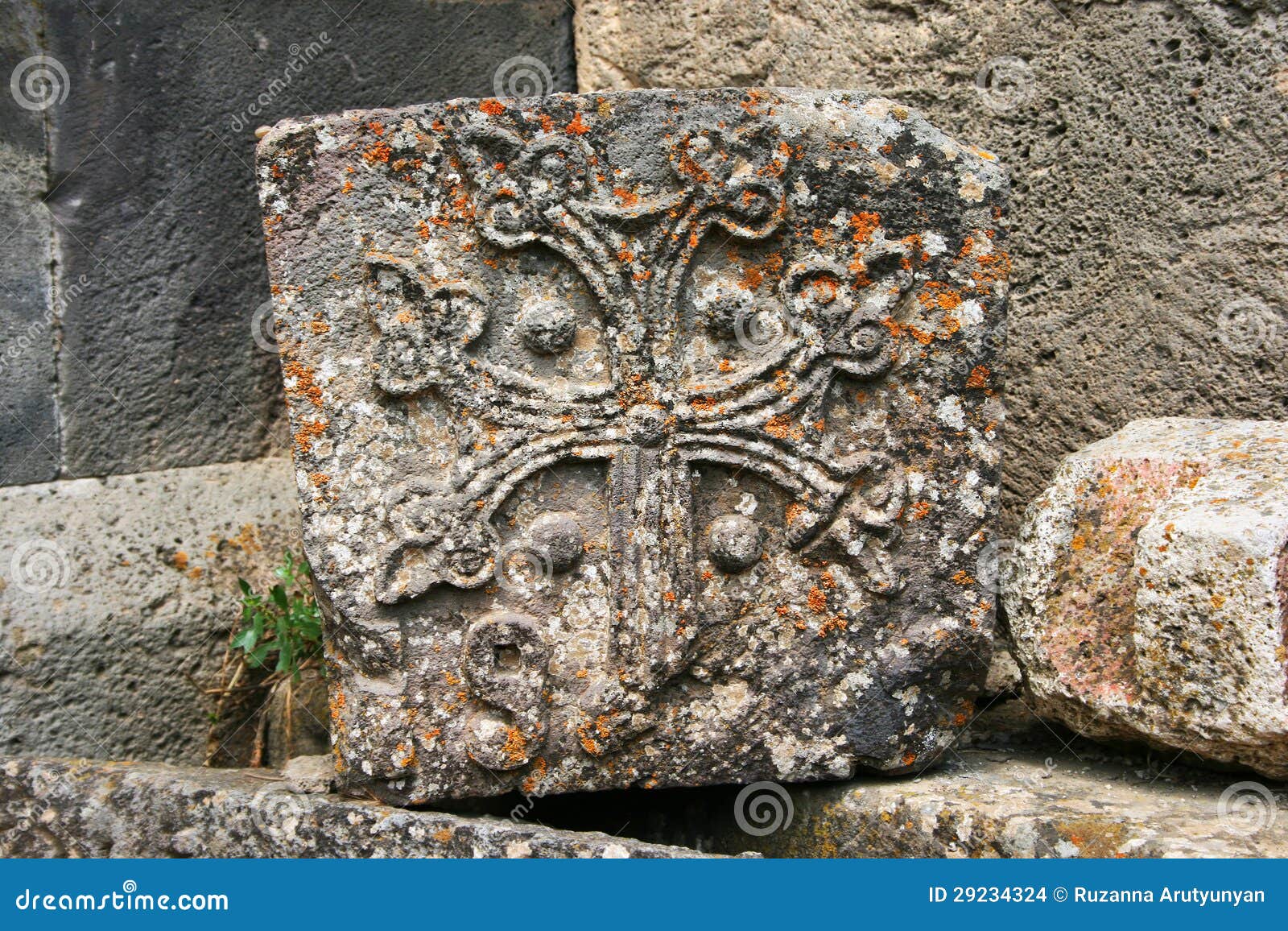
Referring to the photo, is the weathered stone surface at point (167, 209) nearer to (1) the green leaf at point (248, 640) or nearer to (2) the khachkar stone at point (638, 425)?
(1) the green leaf at point (248, 640)

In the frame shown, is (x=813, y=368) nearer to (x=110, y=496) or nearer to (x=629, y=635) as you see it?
(x=629, y=635)

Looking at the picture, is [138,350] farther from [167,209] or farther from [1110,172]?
[1110,172]

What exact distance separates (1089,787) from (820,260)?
105 centimetres

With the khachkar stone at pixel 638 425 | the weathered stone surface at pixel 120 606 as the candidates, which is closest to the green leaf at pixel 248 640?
the weathered stone surface at pixel 120 606

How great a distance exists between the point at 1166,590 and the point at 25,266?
2464 millimetres

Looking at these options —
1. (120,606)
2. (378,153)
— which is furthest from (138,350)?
(378,153)

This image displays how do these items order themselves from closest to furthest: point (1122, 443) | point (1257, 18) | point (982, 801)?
1. point (982, 801)
2. point (1122, 443)
3. point (1257, 18)

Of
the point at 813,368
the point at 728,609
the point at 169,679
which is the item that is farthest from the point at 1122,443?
the point at 169,679

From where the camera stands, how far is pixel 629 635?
2.52 meters

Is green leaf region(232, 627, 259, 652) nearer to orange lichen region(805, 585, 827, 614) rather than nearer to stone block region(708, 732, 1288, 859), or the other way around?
stone block region(708, 732, 1288, 859)

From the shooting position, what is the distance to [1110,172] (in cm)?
308

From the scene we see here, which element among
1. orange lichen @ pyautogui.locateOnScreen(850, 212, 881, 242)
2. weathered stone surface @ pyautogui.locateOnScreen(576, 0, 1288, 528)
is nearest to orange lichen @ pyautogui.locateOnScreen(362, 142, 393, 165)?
orange lichen @ pyautogui.locateOnScreen(850, 212, 881, 242)

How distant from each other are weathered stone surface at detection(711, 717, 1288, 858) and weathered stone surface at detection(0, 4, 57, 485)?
5.75ft

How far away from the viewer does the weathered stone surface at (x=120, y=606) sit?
307cm
